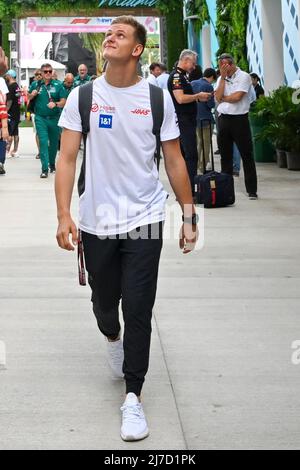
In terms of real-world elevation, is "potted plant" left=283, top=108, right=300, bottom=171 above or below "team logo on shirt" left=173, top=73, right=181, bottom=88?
below

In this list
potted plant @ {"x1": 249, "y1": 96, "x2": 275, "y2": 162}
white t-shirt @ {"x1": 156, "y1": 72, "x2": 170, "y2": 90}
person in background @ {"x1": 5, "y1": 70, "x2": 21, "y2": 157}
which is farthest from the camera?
person in background @ {"x1": 5, "y1": 70, "x2": 21, "y2": 157}

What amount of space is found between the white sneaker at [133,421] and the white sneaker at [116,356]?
2.13ft

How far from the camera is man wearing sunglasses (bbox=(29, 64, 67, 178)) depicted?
59.1 feet

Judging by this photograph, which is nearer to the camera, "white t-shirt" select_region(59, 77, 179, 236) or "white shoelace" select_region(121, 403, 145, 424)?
"white shoelace" select_region(121, 403, 145, 424)

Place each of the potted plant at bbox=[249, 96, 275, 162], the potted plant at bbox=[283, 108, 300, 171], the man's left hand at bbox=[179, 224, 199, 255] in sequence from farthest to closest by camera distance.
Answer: the potted plant at bbox=[249, 96, 275, 162] < the potted plant at bbox=[283, 108, 300, 171] < the man's left hand at bbox=[179, 224, 199, 255]

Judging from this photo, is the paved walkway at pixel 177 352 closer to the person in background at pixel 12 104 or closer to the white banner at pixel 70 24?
the person in background at pixel 12 104

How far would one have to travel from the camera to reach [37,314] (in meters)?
7.34

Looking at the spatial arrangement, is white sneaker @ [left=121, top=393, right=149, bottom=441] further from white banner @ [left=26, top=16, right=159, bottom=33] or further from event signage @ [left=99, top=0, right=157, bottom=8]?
white banner @ [left=26, top=16, right=159, bottom=33]

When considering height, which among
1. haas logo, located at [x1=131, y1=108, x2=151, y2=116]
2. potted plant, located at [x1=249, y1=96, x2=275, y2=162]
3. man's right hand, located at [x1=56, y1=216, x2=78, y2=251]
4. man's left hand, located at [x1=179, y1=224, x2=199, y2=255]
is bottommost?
potted plant, located at [x1=249, y1=96, x2=275, y2=162]

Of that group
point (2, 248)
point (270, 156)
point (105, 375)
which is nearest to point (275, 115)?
point (270, 156)

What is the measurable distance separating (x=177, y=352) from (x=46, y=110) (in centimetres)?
1224

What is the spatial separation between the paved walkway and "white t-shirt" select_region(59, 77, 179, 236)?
36.9 inches

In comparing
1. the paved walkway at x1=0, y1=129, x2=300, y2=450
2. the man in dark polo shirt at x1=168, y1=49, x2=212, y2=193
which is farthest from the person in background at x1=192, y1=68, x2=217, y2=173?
the paved walkway at x1=0, y1=129, x2=300, y2=450
